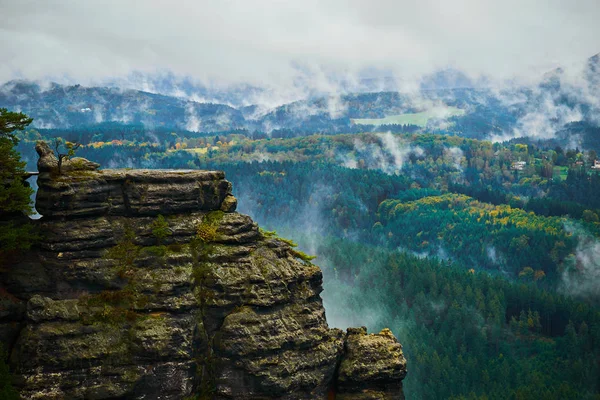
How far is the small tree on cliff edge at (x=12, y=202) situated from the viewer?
58.6 m

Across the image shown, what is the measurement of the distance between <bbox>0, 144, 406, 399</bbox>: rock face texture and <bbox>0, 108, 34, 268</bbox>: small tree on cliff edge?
127 centimetres

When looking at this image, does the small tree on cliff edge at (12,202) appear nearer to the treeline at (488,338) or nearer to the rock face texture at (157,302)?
the rock face texture at (157,302)

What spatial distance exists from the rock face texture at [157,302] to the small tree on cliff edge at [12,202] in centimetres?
127

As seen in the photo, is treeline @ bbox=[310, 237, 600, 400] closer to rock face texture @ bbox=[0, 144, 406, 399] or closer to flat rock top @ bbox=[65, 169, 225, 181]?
rock face texture @ bbox=[0, 144, 406, 399]

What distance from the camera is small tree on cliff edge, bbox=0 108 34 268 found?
58628mm

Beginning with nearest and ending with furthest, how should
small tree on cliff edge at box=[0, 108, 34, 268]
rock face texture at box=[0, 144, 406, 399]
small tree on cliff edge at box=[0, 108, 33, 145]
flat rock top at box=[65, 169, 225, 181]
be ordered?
rock face texture at box=[0, 144, 406, 399]
small tree on cliff edge at box=[0, 108, 34, 268]
flat rock top at box=[65, 169, 225, 181]
small tree on cliff edge at box=[0, 108, 33, 145]

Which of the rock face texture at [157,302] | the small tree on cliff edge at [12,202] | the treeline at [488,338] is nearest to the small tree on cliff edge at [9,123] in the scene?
the small tree on cliff edge at [12,202]

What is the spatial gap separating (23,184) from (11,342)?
12.8 m

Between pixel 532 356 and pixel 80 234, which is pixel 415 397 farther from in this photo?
pixel 80 234

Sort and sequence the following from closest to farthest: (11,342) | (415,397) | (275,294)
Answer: (11,342) < (275,294) < (415,397)

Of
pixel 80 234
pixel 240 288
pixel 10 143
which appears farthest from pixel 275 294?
pixel 10 143

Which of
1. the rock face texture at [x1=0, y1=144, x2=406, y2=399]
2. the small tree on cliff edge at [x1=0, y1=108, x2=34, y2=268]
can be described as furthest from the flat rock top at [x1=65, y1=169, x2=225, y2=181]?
the small tree on cliff edge at [x1=0, y1=108, x2=34, y2=268]

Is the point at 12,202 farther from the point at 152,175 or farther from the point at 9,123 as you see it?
the point at 152,175

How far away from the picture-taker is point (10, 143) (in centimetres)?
6175
